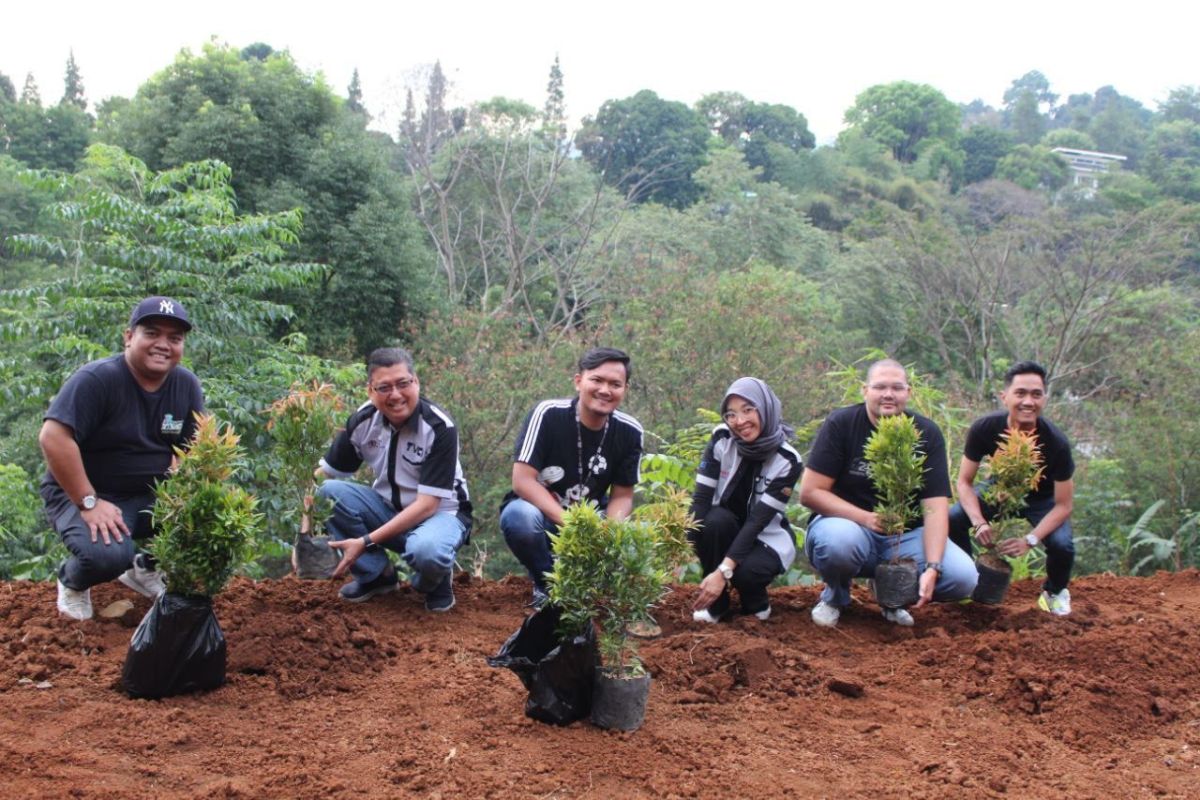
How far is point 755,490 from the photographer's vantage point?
16.5ft

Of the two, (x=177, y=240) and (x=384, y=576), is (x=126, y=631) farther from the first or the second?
(x=177, y=240)

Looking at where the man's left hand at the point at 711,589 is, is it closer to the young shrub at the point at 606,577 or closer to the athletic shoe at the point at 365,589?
the young shrub at the point at 606,577

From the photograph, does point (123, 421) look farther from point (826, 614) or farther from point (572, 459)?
point (826, 614)

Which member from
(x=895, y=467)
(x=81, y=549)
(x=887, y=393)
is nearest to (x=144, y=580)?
(x=81, y=549)

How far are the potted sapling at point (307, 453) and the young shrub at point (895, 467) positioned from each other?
8.52 ft

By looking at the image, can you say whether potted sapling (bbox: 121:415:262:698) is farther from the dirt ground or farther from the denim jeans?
the denim jeans

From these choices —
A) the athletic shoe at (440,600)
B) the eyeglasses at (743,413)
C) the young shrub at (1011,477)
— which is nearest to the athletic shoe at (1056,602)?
the young shrub at (1011,477)

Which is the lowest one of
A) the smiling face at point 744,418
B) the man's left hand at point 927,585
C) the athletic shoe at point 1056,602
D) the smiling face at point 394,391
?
the athletic shoe at point 1056,602

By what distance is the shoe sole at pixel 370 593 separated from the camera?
4922mm

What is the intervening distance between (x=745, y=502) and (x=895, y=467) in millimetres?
803

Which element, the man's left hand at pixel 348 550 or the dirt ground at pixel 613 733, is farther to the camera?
the man's left hand at pixel 348 550

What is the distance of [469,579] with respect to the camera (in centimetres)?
556

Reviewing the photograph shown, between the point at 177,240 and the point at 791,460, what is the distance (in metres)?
6.64

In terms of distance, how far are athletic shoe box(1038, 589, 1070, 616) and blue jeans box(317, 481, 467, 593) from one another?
3.14m
